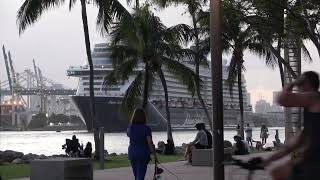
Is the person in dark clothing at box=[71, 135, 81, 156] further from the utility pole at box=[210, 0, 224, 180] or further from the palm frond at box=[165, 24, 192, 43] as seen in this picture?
the utility pole at box=[210, 0, 224, 180]

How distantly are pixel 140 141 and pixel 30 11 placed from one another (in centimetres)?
1429

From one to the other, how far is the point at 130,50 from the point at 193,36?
549cm

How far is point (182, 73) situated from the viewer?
3081 cm

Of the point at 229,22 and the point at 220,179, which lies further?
the point at 229,22

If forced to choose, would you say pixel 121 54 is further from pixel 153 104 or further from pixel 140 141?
pixel 153 104

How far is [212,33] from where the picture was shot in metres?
10.0

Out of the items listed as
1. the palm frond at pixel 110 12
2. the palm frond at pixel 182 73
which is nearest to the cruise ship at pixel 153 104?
the palm frond at pixel 182 73

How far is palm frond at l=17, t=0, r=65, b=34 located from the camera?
23.0m

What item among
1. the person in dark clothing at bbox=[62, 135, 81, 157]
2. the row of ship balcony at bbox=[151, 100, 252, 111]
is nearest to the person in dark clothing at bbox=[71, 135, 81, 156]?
the person in dark clothing at bbox=[62, 135, 81, 157]

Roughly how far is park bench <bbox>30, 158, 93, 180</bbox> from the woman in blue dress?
233 centimetres

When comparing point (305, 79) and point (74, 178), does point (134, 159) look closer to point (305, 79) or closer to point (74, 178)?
point (74, 178)

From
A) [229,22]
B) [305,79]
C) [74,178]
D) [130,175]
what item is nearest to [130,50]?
[229,22]

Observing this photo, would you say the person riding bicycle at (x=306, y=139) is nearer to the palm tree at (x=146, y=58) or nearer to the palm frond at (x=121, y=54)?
the palm tree at (x=146, y=58)

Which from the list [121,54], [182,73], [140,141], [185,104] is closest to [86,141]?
[185,104]
